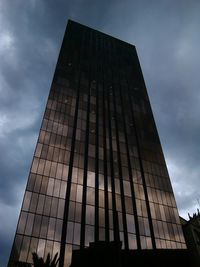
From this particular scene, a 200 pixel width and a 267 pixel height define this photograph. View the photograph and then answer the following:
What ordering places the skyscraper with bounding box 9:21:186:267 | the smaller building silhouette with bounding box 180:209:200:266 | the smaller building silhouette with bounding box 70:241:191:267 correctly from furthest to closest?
the smaller building silhouette with bounding box 180:209:200:266
the skyscraper with bounding box 9:21:186:267
the smaller building silhouette with bounding box 70:241:191:267

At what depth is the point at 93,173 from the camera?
48.2 metres

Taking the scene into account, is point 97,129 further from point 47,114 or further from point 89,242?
point 89,242

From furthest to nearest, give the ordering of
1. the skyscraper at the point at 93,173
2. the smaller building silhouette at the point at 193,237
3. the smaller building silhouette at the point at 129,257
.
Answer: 1. the smaller building silhouette at the point at 193,237
2. the skyscraper at the point at 93,173
3. the smaller building silhouette at the point at 129,257

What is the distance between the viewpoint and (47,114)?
171 ft

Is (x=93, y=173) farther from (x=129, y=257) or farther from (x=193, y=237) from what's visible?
(x=193, y=237)

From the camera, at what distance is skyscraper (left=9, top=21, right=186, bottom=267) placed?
37.5 metres

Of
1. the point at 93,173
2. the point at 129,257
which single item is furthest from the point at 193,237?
the point at 93,173

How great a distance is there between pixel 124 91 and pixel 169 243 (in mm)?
43453

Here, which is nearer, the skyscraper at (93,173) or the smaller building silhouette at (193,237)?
the skyscraper at (93,173)

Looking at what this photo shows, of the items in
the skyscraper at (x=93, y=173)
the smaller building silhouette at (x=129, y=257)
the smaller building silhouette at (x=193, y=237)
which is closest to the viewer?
the smaller building silhouette at (x=129, y=257)

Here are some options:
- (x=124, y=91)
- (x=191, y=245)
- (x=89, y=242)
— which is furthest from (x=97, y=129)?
(x=191, y=245)

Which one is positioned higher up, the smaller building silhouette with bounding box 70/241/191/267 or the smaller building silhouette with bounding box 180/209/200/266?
the smaller building silhouette with bounding box 180/209/200/266

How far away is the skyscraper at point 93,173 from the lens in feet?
123

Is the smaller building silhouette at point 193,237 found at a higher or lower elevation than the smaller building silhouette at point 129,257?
higher
